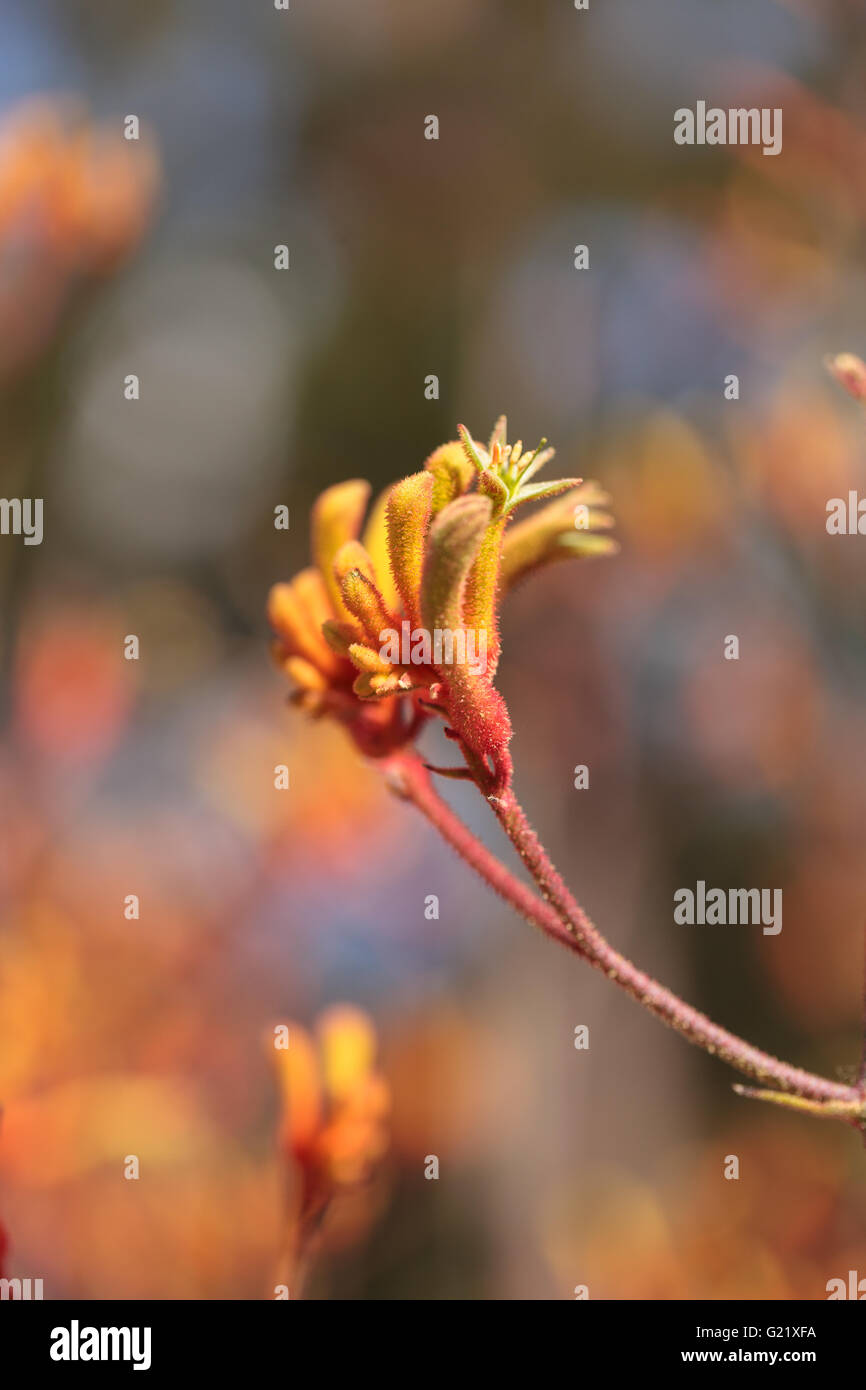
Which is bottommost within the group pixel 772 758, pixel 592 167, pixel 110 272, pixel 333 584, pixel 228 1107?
pixel 228 1107

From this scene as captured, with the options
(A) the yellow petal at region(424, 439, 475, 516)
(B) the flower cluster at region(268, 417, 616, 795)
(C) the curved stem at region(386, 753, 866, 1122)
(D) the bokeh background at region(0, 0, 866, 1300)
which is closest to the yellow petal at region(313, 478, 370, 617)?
(B) the flower cluster at region(268, 417, 616, 795)

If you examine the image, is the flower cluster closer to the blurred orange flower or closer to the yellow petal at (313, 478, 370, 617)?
the yellow petal at (313, 478, 370, 617)

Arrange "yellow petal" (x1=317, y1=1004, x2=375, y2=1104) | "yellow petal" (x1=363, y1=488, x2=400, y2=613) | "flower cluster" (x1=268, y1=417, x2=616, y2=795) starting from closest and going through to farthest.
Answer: "flower cluster" (x1=268, y1=417, x2=616, y2=795), "yellow petal" (x1=363, y1=488, x2=400, y2=613), "yellow petal" (x1=317, y1=1004, x2=375, y2=1104)

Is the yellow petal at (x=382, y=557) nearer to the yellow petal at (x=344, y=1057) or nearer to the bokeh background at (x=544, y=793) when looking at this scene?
the yellow petal at (x=344, y=1057)

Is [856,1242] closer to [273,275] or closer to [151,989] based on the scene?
[151,989]

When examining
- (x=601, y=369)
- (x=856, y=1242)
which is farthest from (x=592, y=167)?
(x=856, y=1242)

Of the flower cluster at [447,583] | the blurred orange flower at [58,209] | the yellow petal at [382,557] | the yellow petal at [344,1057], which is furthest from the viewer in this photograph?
the blurred orange flower at [58,209]

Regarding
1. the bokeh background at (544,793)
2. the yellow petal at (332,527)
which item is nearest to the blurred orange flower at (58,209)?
the bokeh background at (544,793)

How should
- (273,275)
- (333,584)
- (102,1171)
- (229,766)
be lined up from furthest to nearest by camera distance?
(273,275) < (229,766) < (102,1171) < (333,584)
